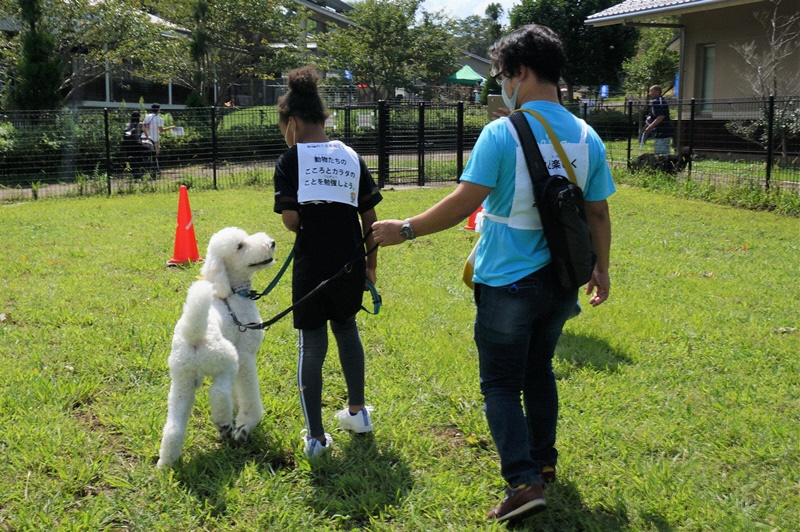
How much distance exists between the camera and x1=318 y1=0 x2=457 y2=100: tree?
2794cm

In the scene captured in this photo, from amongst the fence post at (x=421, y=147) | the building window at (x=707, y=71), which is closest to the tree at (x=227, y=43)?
the fence post at (x=421, y=147)

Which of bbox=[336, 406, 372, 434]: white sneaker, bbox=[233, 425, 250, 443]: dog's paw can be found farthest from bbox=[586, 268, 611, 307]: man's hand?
bbox=[233, 425, 250, 443]: dog's paw

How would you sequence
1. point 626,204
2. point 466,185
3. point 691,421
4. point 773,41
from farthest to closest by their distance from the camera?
point 773,41 → point 626,204 → point 691,421 → point 466,185

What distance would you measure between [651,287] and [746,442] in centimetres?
318

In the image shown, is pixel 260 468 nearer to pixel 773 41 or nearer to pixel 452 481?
pixel 452 481

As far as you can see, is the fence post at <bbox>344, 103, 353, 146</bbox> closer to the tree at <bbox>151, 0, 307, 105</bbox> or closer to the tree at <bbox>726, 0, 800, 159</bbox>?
the tree at <bbox>726, 0, 800, 159</bbox>

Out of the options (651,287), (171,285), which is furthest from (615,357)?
(171,285)

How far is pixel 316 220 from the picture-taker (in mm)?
3256

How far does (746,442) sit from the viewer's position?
3588 mm

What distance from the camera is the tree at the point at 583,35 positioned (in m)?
30.3

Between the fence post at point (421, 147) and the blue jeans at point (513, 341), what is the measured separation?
41.9ft

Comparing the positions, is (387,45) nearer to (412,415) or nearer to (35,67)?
(35,67)

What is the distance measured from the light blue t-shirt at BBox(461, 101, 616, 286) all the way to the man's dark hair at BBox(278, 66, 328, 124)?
37.0 inches

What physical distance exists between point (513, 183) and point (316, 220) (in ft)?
3.31
